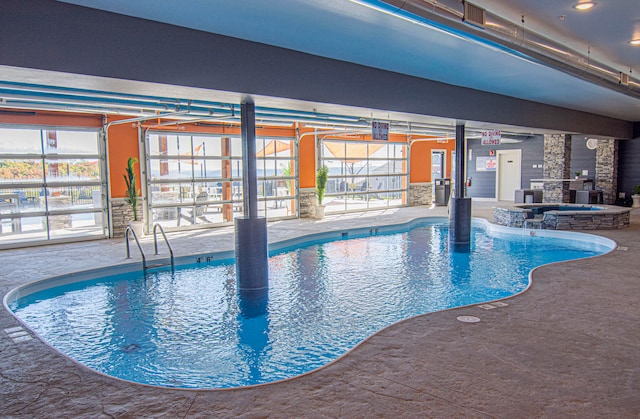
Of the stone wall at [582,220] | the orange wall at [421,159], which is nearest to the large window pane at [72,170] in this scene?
the stone wall at [582,220]

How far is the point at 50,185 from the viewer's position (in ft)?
32.1

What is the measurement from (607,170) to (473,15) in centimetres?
1496

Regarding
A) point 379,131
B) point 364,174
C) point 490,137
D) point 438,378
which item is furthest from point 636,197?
point 438,378

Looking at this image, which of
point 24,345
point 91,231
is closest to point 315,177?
point 91,231

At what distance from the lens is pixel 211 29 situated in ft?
15.6

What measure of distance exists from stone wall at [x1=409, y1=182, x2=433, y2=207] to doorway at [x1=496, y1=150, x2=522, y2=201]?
123 inches

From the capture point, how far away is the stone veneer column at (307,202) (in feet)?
47.6

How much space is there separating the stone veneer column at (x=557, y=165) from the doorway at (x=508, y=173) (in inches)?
149

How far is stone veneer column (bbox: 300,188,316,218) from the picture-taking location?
572 inches

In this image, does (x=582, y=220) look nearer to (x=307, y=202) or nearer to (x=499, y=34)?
(x=307, y=202)

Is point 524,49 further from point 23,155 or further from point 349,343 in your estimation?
point 23,155

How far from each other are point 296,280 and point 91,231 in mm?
5955

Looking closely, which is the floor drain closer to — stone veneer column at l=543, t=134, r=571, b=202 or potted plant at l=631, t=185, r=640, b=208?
stone veneer column at l=543, t=134, r=571, b=202

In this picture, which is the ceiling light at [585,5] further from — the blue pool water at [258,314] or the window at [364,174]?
the window at [364,174]
